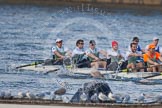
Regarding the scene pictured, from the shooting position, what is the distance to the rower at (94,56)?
887 centimetres

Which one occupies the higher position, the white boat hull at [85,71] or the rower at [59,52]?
the rower at [59,52]

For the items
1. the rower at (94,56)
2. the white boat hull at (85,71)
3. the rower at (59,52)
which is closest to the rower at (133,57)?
the white boat hull at (85,71)

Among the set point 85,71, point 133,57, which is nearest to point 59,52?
point 85,71

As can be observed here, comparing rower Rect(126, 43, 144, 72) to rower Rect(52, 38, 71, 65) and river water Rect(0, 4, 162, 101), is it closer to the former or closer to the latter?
river water Rect(0, 4, 162, 101)

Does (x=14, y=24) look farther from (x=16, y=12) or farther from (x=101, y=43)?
(x=101, y=43)

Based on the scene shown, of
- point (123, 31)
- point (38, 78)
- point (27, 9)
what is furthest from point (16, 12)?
point (123, 31)

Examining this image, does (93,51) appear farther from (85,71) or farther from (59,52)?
(59,52)

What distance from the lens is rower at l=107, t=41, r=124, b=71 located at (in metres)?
8.88

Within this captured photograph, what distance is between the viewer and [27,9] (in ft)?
29.2

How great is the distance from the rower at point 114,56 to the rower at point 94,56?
0.41 ft

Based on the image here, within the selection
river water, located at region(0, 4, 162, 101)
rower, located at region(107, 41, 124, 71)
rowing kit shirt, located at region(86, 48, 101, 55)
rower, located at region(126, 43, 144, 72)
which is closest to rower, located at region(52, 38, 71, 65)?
river water, located at region(0, 4, 162, 101)

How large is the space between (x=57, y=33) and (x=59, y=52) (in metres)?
0.35

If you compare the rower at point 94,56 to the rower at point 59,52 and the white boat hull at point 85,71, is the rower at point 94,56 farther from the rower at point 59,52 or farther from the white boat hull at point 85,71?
the rower at point 59,52

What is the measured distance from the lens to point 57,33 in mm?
8898
